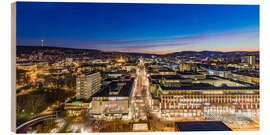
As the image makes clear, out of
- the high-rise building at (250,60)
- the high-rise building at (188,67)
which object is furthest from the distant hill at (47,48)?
the high-rise building at (250,60)

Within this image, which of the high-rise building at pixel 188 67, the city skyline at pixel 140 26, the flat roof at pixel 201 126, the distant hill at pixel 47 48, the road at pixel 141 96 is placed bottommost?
the flat roof at pixel 201 126

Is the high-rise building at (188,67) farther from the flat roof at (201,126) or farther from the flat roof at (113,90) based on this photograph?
the flat roof at (113,90)

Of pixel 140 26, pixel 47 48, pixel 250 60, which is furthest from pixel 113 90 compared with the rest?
pixel 250 60

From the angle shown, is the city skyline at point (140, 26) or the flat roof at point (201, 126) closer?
the flat roof at point (201, 126)

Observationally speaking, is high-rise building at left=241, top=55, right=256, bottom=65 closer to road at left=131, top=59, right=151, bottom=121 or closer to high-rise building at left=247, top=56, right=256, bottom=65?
high-rise building at left=247, top=56, right=256, bottom=65

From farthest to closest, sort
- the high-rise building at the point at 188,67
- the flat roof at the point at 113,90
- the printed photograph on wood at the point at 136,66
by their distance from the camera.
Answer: the high-rise building at the point at 188,67 < the flat roof at the point at 113,90 < the printed photograph on wood at the point at 136,66
